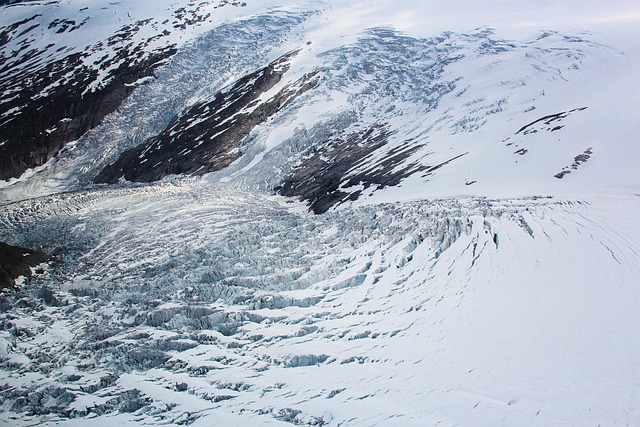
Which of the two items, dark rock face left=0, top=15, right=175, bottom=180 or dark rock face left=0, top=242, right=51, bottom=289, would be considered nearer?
dark rock face left=0, top=242, right=51, bottom=289

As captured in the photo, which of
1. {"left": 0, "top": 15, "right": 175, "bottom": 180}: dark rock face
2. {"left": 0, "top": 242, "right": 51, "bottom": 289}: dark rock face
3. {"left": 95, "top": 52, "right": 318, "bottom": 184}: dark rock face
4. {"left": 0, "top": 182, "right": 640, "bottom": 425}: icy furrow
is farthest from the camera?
{"left": 0, "top": 15, "right": 175, "bottom": 180}: dark rock face

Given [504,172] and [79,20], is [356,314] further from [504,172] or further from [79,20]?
[79,20]

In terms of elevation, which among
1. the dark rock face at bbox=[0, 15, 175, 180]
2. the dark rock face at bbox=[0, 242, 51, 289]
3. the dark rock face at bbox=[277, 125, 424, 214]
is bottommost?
the dark rock face at bbox=[277, 125, 424, 214]

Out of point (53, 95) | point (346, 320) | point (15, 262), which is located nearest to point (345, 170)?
point (346, 320)

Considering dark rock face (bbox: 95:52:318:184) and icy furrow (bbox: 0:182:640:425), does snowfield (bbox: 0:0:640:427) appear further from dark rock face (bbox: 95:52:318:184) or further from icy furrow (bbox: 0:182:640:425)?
dark rock face (bbox: 95:52:318:184)

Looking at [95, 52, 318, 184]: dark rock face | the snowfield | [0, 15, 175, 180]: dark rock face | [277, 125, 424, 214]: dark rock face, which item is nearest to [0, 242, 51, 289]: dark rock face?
the snowfield

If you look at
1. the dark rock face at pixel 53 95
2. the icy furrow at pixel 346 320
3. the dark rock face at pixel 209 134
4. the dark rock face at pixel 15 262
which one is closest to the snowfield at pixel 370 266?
the icy furrow at pixel 346 320
